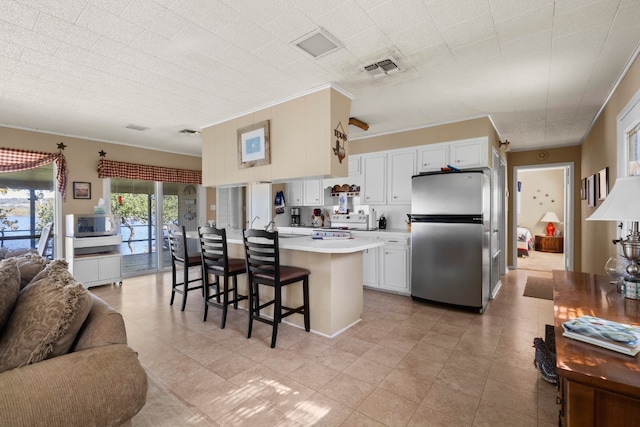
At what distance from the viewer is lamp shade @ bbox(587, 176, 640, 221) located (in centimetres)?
148

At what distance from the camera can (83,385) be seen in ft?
4.06

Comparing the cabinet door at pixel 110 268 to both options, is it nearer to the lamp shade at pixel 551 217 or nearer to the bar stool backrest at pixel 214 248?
the bar stool backrest at pixel 214 248

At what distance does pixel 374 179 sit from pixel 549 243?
6931 mm

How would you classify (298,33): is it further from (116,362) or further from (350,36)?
(116,362)

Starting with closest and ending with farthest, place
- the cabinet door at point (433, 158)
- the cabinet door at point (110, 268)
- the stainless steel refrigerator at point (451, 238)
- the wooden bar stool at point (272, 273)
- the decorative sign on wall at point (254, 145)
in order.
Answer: the wooden bar stool at point (272, 273), the stainless steel refrigerator at point (451, 238), the decorative sign on wall at point (254, 145), the cabinet door at point (433, 158), the cabinet door at point (110, 268)

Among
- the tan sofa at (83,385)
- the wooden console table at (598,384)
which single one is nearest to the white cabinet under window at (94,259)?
the tan sofa at (83,385)

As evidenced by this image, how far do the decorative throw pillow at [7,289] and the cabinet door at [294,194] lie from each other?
469cm

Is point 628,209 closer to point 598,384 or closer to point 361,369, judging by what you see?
point 598,384

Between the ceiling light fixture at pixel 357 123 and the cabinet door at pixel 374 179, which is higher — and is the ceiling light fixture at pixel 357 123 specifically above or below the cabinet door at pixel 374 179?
above

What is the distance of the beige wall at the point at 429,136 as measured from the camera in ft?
13.6

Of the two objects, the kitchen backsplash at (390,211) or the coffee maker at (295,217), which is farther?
the coffee maker at (295,217)

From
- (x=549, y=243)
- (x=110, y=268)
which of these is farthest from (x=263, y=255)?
(x=549, y=243)

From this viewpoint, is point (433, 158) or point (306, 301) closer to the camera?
point (306, 301)

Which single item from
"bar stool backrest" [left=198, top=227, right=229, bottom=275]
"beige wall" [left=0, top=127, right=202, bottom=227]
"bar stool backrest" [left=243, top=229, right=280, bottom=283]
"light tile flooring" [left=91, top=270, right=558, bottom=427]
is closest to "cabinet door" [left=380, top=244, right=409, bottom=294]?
"light tile flooring" [left=91, top=270, right=558, bottom=427]
